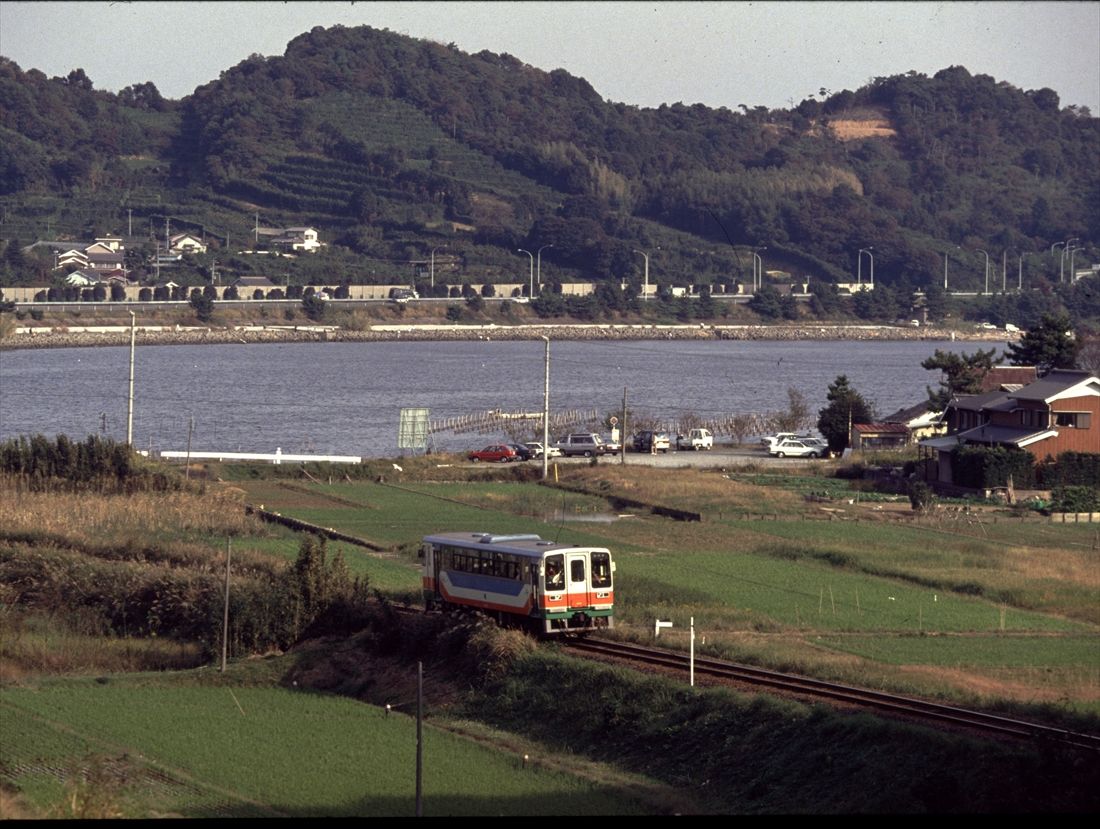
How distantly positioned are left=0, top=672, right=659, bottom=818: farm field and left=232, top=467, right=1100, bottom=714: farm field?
2833 mm

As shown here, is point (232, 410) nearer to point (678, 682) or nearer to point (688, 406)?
point (688, 406)

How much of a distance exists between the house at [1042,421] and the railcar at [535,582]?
49.5ft

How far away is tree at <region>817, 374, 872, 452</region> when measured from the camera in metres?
35.9

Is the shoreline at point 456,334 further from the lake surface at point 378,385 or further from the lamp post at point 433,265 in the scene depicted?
the lamp post at point 433,265

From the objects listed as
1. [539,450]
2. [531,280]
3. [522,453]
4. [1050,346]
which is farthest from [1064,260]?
[522,453]

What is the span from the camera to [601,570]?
15852 millimetres

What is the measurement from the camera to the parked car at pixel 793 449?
117 ft

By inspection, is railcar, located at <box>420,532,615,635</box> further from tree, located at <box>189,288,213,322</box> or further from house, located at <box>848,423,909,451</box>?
tree, located at <box>189,288,213,322</box>

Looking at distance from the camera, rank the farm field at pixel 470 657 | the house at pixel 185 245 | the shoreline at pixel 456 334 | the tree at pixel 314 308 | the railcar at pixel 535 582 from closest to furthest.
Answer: the farm field at pixel 470 657
the railcar at pixel 535 582
the shoreline at pixel 456 334
the tree at pixel 314 308
the house at pixel 185 245

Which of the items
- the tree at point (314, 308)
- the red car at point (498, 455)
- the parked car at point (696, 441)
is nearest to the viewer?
the red car at point (498, 455)

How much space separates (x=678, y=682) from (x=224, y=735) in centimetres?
396

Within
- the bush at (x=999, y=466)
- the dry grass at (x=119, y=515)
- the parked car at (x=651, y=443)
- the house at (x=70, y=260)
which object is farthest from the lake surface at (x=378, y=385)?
the bush at (x=999, y=466)

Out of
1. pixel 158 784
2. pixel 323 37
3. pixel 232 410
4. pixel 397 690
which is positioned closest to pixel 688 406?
pixel 232 410

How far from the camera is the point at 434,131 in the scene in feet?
474
